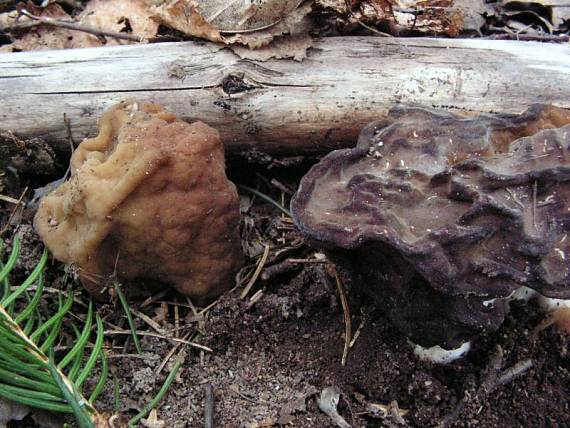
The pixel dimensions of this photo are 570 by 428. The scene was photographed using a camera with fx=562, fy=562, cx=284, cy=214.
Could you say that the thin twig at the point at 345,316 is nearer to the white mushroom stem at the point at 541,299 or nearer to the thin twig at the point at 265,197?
the thin twig at the point at 265,197

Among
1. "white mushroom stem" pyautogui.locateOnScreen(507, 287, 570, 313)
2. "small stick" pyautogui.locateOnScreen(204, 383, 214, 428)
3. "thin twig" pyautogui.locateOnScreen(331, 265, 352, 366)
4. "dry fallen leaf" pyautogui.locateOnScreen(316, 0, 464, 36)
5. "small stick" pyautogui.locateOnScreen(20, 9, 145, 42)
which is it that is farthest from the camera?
"small stick" pyautogui.locateOnScreen(20, 9, 145, 42)

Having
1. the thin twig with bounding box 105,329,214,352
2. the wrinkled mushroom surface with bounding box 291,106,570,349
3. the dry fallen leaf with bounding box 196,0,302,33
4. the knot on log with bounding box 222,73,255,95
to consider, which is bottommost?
the thin twig with bounding box 105,329,214,352

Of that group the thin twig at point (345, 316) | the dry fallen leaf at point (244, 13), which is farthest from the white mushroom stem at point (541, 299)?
the dry fallen leaf at point (244, 13)

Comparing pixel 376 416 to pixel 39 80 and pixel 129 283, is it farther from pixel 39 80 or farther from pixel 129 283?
pixel 39 80

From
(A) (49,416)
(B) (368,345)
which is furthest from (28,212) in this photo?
(B) (368,345)

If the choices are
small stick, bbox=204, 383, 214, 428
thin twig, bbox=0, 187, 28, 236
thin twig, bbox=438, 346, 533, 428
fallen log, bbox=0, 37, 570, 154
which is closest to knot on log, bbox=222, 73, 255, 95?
fallen log, bbox=0, 37, 570, 154

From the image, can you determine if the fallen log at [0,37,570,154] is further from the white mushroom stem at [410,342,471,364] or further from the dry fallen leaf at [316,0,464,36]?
the white mushroom stem at [410,342,471,364]
